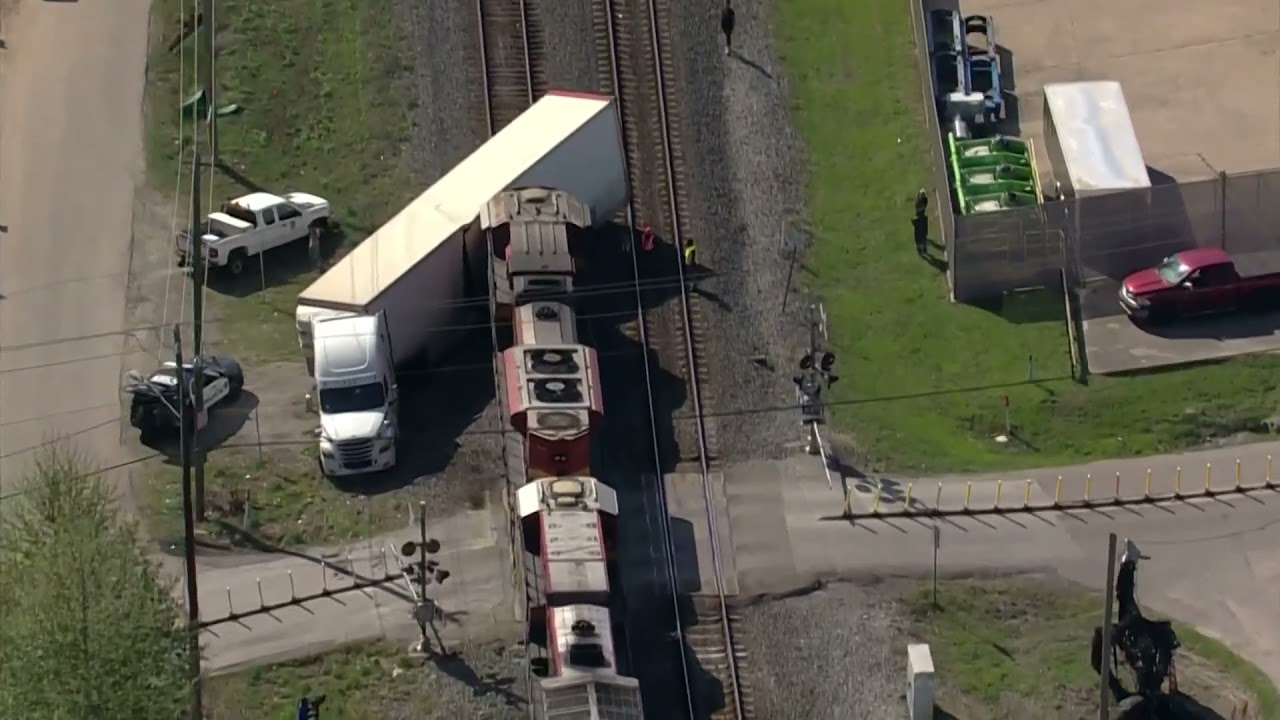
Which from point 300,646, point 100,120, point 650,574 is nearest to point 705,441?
point 650,574

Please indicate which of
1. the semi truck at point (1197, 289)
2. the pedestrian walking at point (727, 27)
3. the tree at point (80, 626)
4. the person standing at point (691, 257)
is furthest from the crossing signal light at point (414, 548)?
the pedestrian walking at point (727, 27)

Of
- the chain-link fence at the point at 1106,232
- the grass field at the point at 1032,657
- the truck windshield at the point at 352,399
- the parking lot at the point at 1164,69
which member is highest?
the parking lot at the point at 1164,69

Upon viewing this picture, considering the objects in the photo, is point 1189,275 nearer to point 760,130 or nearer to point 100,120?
point 760,130

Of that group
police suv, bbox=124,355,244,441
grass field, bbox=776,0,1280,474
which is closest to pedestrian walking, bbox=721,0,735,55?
grass field, bbox=776,0,1280,474

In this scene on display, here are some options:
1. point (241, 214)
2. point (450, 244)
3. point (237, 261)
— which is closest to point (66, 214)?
point (241, 214)

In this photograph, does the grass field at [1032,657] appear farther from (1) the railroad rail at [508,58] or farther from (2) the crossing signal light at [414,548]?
(1) the railroad rail at [508,58]
